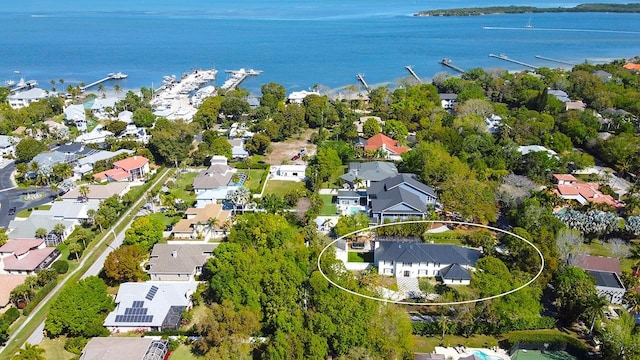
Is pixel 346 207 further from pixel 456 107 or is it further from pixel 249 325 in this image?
pixel 456 107

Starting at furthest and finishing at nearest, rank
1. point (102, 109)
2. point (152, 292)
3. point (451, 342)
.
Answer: point (102, 109) → point (152, 292) → point (451, 342)

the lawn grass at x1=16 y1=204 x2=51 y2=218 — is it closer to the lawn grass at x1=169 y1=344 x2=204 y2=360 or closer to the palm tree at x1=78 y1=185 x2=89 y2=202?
the palm tree at x1=78 y1=185 x2=89 y2=202

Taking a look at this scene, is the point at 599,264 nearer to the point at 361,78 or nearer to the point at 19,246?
the point at 19,246

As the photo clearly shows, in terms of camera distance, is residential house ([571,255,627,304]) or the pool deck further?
residential house ([571,255,627,304])

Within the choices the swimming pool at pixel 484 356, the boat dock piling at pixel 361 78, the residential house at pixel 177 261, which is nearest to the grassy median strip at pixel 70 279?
the residential house at pixel 177 261

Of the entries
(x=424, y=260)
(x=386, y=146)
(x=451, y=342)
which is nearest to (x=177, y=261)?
(x=424, y=260)

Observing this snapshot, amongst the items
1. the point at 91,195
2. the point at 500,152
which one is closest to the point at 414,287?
the point at 500,152

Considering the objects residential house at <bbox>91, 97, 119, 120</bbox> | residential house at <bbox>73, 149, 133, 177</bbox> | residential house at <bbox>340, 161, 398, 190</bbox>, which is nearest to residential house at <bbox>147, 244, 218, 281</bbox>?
residential house at <bbox>340, 161, 398, 190</bbox>
